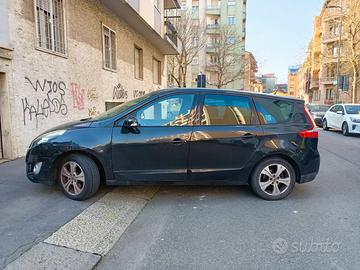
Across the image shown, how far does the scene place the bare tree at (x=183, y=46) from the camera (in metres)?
27.5

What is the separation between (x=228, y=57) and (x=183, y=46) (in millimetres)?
14763

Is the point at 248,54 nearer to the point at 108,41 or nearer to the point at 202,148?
the point at 108,41

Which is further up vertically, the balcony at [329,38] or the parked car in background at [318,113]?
the balcony at [329,38]

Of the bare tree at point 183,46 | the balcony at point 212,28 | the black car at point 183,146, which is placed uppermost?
the balcony at point 212,28

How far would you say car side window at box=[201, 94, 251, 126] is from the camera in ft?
14.3

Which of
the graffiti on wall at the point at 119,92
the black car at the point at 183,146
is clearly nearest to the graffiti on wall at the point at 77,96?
the graffiti on wall at the point at 119,92

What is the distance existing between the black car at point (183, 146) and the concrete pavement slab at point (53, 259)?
1.36 m

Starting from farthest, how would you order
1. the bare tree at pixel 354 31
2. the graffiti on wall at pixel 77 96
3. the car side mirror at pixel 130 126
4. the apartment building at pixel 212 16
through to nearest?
the apartment building at pixel 212 16 → the bare tree at pixel 354 31 → the graffiti on wall at pixel 77 96 → the car side mirror at pixel 130 126

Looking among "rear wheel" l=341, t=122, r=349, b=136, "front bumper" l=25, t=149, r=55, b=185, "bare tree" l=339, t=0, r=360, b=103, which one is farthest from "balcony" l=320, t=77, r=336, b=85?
"front bumper" l=25, t=149, r=55, b=185

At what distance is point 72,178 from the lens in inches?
168

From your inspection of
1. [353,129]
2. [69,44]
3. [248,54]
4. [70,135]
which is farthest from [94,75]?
[248,54]

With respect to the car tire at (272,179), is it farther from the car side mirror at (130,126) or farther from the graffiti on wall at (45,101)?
the graffiti on wall at (45,101)

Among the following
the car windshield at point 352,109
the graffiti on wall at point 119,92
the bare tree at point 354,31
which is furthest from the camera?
the bare tree at point 354,31

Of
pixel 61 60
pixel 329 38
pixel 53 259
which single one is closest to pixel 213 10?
pixel 329 38
